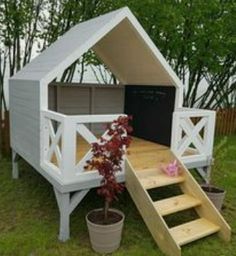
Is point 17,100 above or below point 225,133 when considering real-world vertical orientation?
above

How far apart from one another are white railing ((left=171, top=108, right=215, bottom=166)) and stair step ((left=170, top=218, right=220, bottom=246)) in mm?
1168

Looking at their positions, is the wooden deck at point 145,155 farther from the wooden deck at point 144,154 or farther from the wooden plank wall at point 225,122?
the wooden plank wall at point 225,122

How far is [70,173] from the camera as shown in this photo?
4.11 meters

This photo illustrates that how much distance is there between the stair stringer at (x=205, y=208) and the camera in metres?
4.32

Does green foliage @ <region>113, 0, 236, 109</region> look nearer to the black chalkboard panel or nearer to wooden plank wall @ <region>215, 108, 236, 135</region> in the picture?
wooden plank wall @ <region>215, 108, 236, 135</region>

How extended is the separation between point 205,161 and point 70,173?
2582 millimetres

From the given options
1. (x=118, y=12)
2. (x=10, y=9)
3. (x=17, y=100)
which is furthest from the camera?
(x=10, y=9)

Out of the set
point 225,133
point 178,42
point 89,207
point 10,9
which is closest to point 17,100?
point 89,207

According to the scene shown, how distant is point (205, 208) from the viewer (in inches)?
177

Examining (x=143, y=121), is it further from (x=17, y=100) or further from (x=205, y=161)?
(x=17, y=100)

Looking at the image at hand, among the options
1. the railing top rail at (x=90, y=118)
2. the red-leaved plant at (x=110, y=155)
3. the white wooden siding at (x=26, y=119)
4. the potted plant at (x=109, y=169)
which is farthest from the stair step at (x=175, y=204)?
the white wooden siding at (x=26, y=119)

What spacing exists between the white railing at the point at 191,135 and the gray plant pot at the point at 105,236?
69.7 inches

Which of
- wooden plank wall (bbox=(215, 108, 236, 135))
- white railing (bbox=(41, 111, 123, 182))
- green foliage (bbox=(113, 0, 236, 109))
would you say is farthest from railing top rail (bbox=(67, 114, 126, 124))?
wooden plank wall (bbox=(215, 108, 236, 135))

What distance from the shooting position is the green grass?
159 inches
